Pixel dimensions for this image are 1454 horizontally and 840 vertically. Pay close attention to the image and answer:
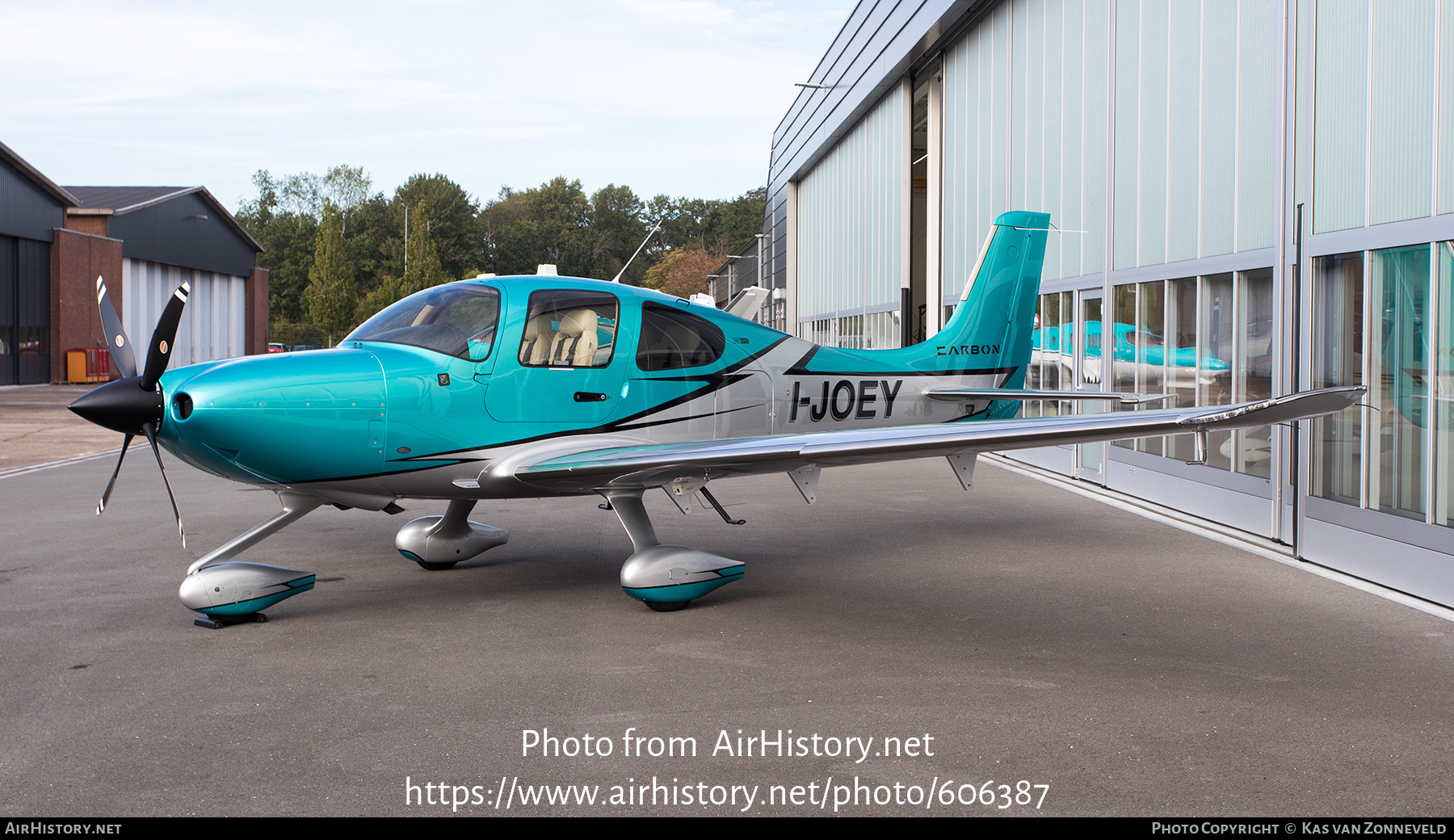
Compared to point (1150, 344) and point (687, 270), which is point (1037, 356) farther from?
point (687, 270)

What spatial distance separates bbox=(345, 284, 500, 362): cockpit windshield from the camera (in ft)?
20.3

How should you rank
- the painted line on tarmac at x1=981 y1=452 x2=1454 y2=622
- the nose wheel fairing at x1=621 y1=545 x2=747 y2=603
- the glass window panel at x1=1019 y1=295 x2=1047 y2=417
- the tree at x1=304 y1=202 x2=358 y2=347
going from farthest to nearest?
the tree at x1=304 y1=202 x2=358 y2=347, the glass window panel at x1=1019 y1=295 x2=1047 y2=417, the painted line on tarmac at x1=981 y1=452 x2=1454 y2=622, the nose wheel fairing at x1=621 y1=545 x2=747 y2=603

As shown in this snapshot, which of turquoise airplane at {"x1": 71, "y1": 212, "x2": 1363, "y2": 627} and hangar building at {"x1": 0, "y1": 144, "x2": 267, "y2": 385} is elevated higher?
hangar building at {"x1": 0, "y1": 144, "x2": 267, "y2": 385}

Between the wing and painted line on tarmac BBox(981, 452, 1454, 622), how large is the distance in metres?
2.23

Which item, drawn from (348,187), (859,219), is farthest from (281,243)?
(859,219)

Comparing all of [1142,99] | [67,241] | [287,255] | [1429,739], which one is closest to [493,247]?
[287,255]

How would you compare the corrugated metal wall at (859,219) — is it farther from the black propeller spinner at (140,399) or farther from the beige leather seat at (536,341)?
the black propeller spinner at (140,399)

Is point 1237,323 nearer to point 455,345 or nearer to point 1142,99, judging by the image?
point 1142,99

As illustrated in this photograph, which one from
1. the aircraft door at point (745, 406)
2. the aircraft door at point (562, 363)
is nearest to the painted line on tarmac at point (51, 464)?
the aircraft door at point (562, 363)

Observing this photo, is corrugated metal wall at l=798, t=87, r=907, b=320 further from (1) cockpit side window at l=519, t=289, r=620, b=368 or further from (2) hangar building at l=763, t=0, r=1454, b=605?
(1) cockpit side window at l=519, t=289, r=620, b=368

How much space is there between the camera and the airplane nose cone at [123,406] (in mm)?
5168

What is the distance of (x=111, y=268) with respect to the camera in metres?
37.6

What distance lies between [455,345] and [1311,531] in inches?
251

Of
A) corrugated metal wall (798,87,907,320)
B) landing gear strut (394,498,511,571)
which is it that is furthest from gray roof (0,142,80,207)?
landing gear strut (394,498,511,571)
